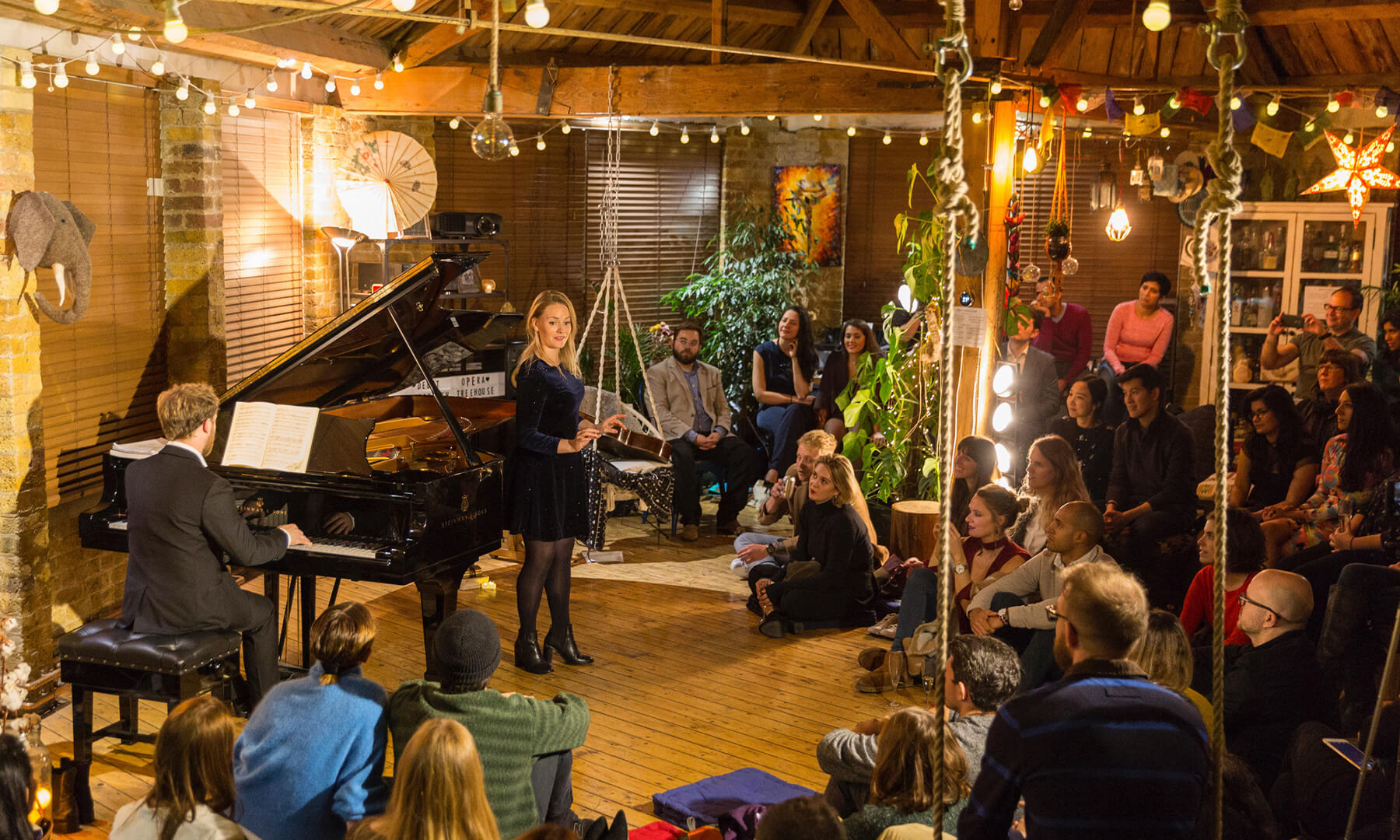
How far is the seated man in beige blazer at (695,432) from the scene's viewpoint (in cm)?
752

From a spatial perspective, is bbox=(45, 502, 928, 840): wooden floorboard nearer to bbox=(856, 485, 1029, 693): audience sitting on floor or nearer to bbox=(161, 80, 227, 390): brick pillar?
bbox=(856, 485, 1029, 693): audience sitting on floor

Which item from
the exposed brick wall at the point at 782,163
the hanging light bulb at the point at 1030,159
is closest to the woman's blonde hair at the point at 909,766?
the hanging light bulb at the point at 1030,159

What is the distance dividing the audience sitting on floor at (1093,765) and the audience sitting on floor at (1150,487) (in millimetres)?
3503

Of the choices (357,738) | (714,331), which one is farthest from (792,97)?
(357,738)

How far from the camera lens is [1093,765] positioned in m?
2.03

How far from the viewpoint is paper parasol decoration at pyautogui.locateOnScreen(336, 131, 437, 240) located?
23.9 ft

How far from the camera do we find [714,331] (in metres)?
9.16

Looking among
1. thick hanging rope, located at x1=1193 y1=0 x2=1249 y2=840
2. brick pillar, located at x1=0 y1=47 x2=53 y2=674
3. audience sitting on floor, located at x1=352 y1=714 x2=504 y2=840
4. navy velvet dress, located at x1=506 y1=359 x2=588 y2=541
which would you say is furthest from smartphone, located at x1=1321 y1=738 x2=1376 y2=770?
brick pillar, located at x1=0 y1=47 x2=53 y2=674

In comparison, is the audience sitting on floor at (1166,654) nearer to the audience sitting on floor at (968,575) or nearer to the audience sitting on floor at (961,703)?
the audience sitting on floor at (961,703)

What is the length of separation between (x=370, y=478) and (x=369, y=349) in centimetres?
65

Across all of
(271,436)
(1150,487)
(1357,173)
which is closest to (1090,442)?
(1150,487)

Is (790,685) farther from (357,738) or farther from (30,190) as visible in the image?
(30,190)

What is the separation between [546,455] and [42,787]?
211cm

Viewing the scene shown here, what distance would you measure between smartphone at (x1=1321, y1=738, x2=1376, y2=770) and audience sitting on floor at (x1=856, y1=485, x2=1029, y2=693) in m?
1.71
